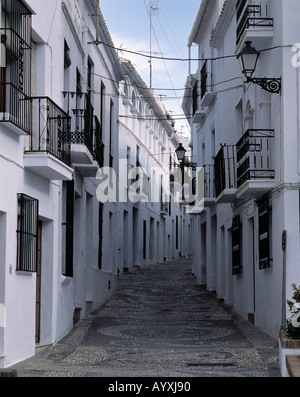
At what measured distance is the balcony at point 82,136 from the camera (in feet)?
51.1

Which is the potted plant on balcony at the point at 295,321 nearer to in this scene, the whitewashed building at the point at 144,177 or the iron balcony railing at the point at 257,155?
the iron balcony railing at the point at 257,155

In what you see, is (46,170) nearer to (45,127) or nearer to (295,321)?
(45,127)

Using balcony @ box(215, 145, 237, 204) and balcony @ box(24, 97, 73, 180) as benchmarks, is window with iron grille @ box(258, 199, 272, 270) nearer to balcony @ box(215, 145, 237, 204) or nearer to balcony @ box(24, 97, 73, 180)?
balcony @ box(215, 145, 237, 204)

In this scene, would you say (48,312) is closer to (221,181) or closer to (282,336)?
(282,336)

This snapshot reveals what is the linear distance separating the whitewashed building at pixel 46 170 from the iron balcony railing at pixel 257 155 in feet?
10.4

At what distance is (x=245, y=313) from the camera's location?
18297mm

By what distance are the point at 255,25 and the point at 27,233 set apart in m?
5.98

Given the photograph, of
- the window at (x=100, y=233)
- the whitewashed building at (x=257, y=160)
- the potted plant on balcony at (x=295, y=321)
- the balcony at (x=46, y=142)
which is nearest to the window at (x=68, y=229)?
the balcony at (x=46, y=142)

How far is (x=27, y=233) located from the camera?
12.0 m

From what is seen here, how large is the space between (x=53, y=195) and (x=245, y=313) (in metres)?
6.38

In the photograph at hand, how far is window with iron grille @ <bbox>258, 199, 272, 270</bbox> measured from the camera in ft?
50.0

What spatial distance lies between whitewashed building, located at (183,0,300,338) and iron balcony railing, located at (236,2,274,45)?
2 centimetres

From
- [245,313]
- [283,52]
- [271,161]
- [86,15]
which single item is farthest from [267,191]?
[86,15]
